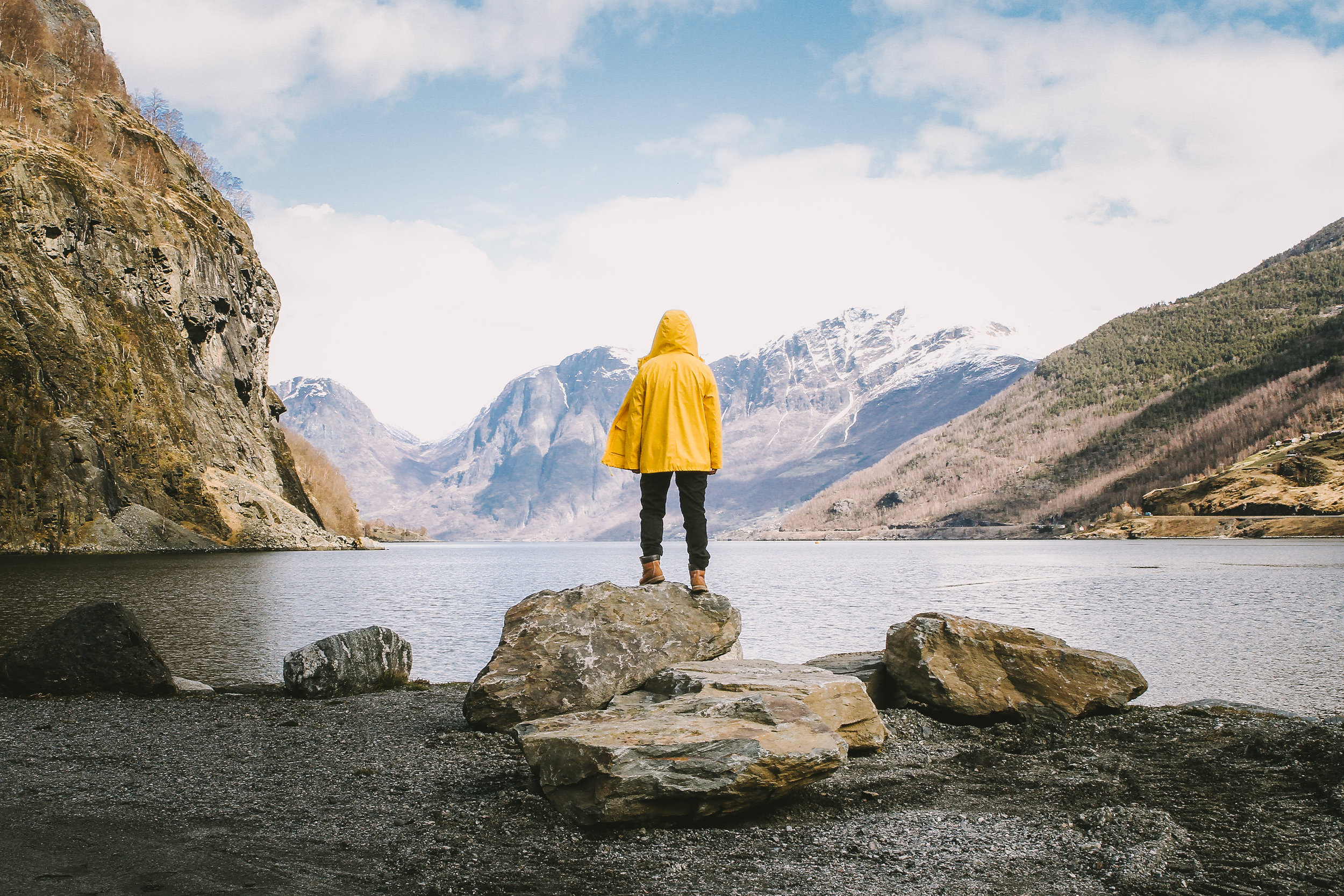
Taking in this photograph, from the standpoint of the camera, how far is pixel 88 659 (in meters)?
10.9

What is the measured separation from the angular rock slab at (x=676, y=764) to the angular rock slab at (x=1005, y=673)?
363cm

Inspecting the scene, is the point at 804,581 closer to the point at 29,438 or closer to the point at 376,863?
the point at 29,438

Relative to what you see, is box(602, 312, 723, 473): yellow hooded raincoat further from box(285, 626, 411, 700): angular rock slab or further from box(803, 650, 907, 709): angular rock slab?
box(285, 626, 411, 700): angular rock slab

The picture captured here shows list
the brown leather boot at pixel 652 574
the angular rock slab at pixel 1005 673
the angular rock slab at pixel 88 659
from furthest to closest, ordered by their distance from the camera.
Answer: the angular rock slab at pixel 88 659 → the brown leather boot at pixel 652 574 → the angular rock slab at pixel 1005 673

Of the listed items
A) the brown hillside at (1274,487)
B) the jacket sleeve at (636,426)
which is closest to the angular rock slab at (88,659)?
the jacket sleeve at (636,426)

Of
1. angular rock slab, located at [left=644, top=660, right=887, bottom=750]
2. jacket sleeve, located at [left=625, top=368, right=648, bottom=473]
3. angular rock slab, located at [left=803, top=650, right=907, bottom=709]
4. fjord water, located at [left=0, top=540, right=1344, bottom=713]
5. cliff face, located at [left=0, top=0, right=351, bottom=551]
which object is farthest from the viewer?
cliff face, located at [left=0, top=0, right=351, bottom=551]

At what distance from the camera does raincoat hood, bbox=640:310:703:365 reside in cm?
1010

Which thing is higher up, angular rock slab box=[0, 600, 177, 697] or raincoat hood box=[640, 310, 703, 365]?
raincoat hood box=[640, 310, 703, 365]

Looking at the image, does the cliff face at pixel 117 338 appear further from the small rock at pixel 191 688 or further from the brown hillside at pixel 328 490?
the small rock at pixel 191 688

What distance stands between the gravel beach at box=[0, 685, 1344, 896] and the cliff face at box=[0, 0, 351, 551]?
4854 cm

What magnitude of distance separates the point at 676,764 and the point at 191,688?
9.18 m

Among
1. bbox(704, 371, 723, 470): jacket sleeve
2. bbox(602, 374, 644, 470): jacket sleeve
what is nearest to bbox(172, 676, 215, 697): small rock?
bbox(602, 374, 644, 470): jacket sleeve

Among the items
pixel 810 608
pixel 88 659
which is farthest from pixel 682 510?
pixel 810 608

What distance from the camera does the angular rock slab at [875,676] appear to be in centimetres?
1033
